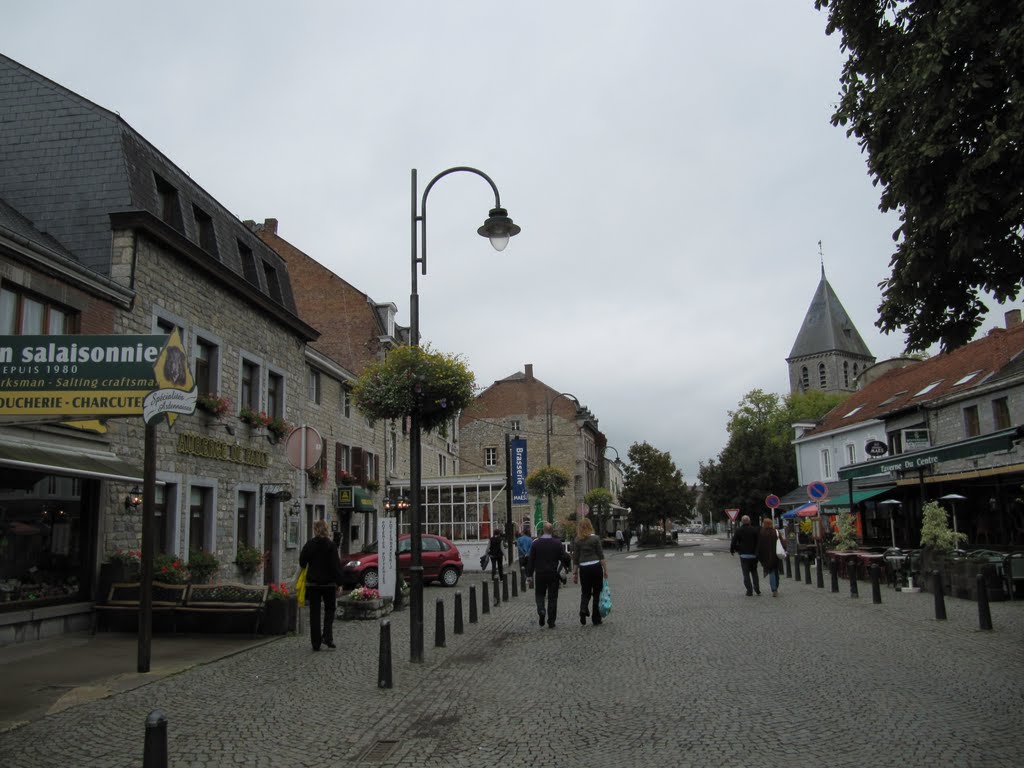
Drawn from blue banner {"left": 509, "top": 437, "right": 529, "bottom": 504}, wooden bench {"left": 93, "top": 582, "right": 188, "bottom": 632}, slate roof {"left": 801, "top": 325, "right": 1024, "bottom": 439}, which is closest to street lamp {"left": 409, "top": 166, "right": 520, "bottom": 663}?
wooden bench {"left": 93, "top": 582, "right": 188, "bottom": 632}

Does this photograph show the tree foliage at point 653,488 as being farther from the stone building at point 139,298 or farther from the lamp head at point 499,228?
the lamp head at point 499,228

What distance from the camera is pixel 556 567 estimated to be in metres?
13.4

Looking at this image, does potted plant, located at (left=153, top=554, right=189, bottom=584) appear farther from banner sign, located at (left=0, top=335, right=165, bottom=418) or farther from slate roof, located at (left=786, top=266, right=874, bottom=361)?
slate roof, located at (left=786, top=266, right=874, bottom=361)

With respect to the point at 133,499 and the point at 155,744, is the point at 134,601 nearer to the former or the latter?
the point at 133,499

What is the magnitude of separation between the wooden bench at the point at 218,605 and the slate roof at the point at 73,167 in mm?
5648

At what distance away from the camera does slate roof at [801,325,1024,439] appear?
29.2 meters

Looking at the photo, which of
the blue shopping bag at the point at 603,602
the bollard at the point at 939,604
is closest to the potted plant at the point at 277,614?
the blue shopping bag at the point at 603,602

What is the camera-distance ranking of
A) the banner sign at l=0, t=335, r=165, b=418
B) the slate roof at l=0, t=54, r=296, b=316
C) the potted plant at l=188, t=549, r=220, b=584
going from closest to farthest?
the banner sign at l=0, t=335, r=165, b=418
the slate roof at l=0, t=54, r=296, b=316
the potted plant at l=188, t=549, r=220, b=584

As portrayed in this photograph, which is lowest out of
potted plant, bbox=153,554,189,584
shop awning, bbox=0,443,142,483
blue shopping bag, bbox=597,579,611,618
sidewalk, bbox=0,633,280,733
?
sidewalk, bbox=0,633,280,733

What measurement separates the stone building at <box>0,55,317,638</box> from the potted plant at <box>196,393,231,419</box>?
0.19 meters

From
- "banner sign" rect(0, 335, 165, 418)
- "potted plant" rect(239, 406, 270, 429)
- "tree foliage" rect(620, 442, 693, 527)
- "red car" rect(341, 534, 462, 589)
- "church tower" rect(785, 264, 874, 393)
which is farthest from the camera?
"church tower" rect(785, 264, 874, 393)

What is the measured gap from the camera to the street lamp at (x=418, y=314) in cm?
1040

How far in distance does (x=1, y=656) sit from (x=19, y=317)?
15.2ft

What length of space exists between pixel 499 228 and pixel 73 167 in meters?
8.56
